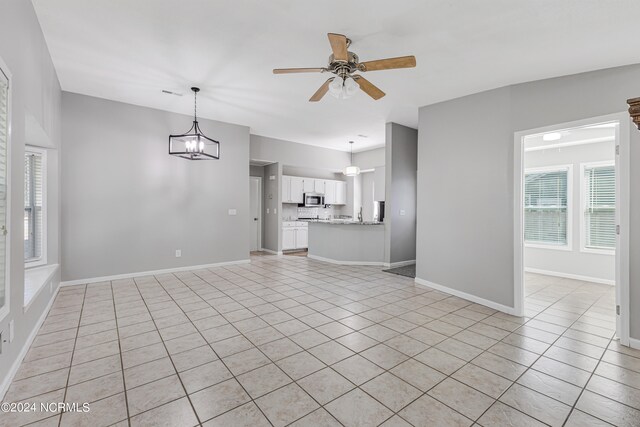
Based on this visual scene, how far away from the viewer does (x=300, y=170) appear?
8688mm

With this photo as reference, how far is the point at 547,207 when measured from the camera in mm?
5723

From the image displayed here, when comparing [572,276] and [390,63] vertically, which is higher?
[390,63]

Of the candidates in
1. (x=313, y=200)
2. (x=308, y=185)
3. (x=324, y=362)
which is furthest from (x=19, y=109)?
(x=313, y=200)

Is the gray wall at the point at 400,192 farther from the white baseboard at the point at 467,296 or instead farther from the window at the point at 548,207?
the window at the point at 548,207

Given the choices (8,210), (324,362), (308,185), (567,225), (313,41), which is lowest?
(324,362)

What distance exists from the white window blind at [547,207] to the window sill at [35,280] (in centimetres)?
755

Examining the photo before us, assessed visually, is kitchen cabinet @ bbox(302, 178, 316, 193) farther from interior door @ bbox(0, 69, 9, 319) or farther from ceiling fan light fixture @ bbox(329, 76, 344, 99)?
interior door @ bbox(0, 69, 9, 319)

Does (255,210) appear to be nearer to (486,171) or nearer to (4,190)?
(486,171)

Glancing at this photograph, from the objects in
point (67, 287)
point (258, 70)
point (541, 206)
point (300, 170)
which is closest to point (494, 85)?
point (258, 70)

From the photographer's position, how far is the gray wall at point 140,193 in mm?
4543

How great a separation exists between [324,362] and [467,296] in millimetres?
2618

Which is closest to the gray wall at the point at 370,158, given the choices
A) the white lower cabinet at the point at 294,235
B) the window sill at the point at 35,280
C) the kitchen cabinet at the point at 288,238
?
the white lower cabinet at the point at 294,235

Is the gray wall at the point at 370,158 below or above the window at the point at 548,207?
above

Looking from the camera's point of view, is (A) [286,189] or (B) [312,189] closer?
(A) [286,189]
